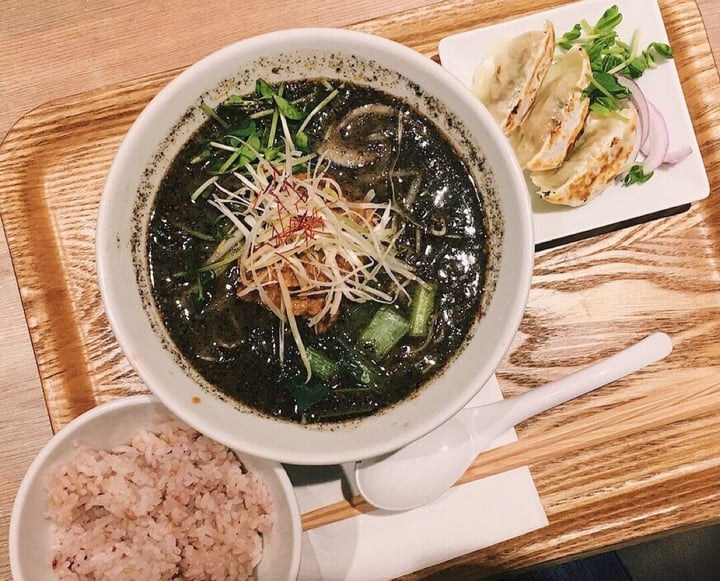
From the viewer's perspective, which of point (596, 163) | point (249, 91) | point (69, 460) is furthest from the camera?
point (596, 163)

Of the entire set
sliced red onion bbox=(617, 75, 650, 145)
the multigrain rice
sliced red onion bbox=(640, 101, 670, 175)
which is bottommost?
the multigrain rice

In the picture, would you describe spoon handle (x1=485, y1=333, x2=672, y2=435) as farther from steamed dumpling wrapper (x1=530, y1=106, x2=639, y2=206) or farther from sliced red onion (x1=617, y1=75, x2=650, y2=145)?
sliced red onion (x1=617, y1=75, x2=650, y2=145)

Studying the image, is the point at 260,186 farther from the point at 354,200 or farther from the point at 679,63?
the point at 679,63

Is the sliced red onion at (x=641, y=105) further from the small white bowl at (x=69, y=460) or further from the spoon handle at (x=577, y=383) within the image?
the small white bowl at (x=69, y=460)

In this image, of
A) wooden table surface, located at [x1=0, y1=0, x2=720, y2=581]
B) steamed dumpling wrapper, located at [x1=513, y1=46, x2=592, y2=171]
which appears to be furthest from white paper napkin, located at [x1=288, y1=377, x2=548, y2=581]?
steamed dumpling wrapper, located at [x1=513, y1=46, x2=592, y2=171]

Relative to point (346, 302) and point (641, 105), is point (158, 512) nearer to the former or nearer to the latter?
point (346, 302)

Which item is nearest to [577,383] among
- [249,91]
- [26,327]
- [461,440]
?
[461,440]
